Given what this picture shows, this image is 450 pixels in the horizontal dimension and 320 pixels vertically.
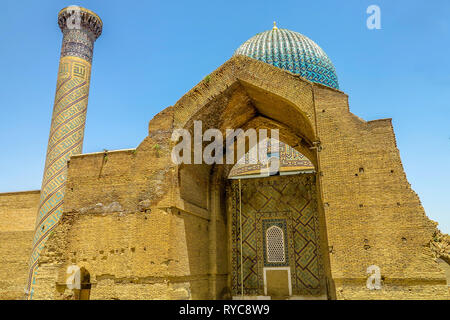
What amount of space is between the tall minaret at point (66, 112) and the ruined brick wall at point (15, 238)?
0.84 meters

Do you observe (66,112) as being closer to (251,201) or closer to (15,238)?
(15,238)

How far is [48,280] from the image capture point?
22.9 ft

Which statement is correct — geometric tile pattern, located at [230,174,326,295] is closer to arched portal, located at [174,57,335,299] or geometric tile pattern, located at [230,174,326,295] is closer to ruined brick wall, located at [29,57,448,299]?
arched portal, located at [174,57,335,299]

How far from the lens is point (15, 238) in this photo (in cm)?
1080

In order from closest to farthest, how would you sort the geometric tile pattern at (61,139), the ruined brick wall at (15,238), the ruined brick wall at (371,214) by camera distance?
the ruined brick wall at (371,214) → the geometric tile pattern at (61,139) → the ruined brick wall at (15,238)

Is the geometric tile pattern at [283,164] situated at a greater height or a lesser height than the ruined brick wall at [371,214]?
greater

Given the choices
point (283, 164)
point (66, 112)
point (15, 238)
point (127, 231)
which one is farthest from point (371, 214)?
point (15, 238)

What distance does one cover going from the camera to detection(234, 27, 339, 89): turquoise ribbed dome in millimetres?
14695

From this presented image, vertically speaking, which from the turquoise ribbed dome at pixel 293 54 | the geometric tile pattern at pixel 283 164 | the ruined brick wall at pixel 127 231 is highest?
the turquoise ribbed dome at pixel 293 54

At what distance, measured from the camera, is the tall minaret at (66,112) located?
994 cm

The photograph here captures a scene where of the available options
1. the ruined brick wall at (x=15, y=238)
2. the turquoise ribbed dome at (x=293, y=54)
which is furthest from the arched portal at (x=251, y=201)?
the ruined brick wall at (x=15, y=238)

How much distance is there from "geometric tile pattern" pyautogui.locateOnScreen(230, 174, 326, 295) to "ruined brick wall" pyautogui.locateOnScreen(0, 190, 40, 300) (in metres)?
6.56

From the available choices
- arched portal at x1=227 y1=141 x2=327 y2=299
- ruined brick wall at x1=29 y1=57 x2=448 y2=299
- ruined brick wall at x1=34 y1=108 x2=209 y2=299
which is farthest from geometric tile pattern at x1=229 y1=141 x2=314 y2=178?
ruined brick wall at x1=34 y1=108 x2=209 y2=299

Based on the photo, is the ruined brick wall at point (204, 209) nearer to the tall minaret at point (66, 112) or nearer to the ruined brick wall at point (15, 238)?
the tall minaret at point (66, 112)
